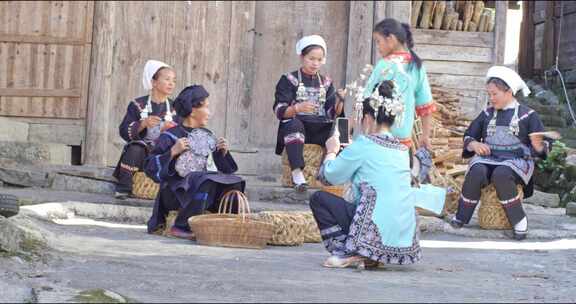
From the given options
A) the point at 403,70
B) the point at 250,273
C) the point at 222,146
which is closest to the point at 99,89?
the point at 222,146

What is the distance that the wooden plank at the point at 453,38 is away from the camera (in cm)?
1134

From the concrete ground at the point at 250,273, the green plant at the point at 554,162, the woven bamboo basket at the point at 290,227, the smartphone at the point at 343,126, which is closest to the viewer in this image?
the concrete ground at the point at 250,273

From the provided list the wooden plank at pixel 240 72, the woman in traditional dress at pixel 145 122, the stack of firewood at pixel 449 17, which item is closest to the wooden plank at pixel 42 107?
the wooden plank at pixel 240 72

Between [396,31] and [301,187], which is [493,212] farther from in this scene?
[396,31]

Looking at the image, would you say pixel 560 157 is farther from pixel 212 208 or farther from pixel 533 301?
pixel 533 301

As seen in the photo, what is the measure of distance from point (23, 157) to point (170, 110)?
221 centimetres

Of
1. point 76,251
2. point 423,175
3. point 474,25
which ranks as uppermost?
point 474,25

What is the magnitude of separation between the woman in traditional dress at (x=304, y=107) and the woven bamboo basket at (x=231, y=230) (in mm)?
2216

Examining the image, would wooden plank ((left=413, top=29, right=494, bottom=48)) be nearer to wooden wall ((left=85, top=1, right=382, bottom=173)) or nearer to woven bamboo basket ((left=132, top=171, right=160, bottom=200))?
wooden wall ((left=85, top=1, right=382, bottom=173))

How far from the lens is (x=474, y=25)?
1145cm

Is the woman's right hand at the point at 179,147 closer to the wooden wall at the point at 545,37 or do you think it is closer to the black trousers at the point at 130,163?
the black trousers at the point at 130,163

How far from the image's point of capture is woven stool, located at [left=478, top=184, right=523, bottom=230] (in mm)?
8547

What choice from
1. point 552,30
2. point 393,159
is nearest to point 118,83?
point 393,159

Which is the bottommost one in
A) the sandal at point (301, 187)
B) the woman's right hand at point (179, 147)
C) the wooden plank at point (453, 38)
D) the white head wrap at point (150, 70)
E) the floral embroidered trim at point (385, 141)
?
the sandal at point (301, 187)
